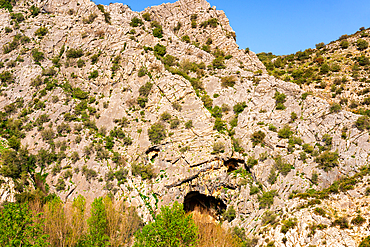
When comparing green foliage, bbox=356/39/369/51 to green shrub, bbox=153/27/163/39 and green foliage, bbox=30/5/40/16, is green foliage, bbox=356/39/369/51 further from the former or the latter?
green foliage, bbox=30/5/40/16

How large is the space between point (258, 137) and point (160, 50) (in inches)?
1494

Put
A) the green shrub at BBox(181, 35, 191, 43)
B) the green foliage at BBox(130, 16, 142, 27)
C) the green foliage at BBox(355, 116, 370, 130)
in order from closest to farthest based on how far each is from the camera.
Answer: the green foliage at BBox(355, 116, 370, 130), the green foliage at BBox(130, 16, 142, 27), the green shrub at BBox(181, 35, 191, 43)

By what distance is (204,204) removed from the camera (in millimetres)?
48688

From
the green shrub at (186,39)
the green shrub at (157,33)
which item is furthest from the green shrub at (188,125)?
the green shrub at (186,39)

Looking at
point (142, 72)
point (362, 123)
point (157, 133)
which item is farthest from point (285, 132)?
point (142, 72)

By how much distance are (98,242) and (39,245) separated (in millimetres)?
7400

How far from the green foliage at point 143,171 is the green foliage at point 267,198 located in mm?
20676

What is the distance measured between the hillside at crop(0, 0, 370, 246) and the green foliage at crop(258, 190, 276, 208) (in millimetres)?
171

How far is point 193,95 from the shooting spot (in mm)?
58625

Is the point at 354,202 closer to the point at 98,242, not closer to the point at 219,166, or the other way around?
the point at 219,166

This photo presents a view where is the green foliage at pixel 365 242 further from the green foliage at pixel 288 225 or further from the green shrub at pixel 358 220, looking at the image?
the green foliage at pixel 288 225

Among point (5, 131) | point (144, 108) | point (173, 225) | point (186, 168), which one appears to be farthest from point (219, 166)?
point (5, 131)

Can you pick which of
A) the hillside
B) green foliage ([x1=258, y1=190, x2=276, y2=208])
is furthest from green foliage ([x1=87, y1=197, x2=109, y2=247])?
green foliage ([x1=258, y1=190, x2=276, y2=208])

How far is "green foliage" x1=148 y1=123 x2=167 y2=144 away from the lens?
5200cm
